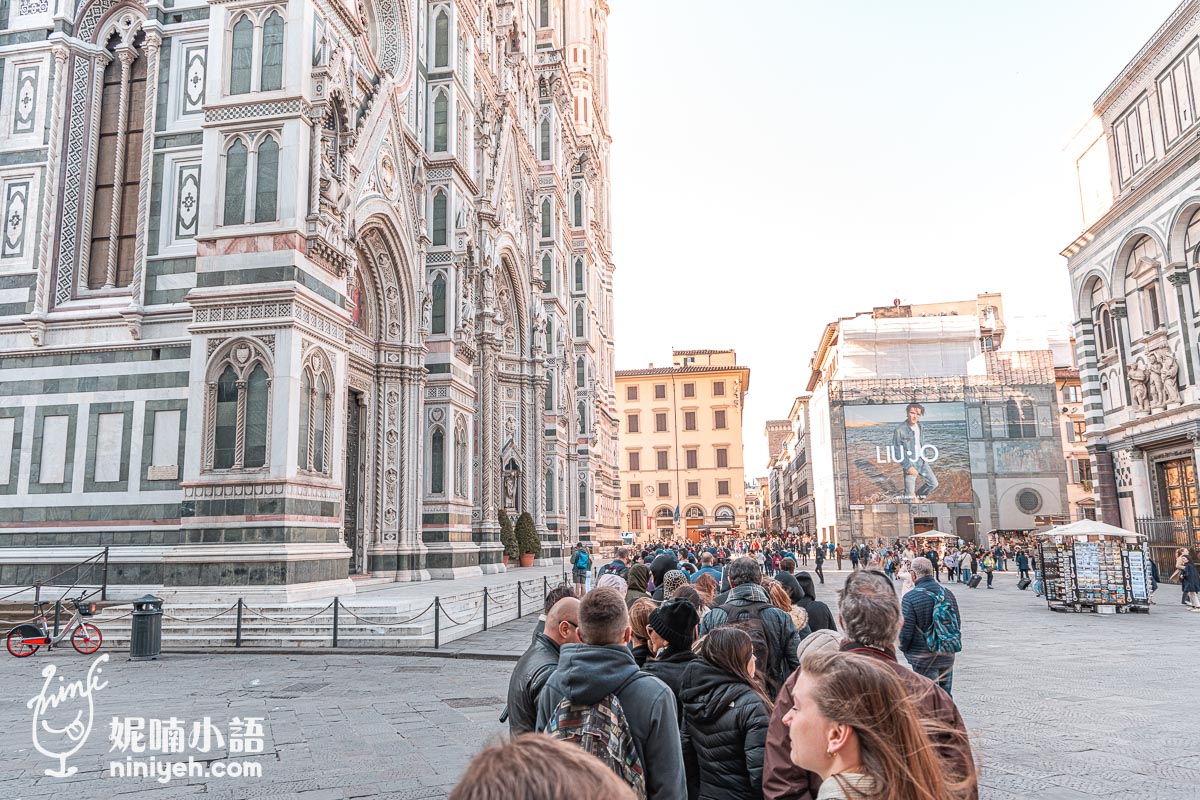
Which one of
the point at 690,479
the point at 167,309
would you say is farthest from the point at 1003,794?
the point at 690,479

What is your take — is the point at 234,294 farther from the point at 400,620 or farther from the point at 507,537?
the point at 507,537

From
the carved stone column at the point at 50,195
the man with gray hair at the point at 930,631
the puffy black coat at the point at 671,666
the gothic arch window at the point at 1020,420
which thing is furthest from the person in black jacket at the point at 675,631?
the gothic arch window at the point at 1020,420

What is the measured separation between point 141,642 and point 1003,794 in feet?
34.9

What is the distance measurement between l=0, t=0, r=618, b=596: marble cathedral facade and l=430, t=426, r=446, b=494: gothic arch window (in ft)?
0.20

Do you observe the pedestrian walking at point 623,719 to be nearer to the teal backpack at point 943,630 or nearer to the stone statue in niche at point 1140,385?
the teal backpack at point 943,630

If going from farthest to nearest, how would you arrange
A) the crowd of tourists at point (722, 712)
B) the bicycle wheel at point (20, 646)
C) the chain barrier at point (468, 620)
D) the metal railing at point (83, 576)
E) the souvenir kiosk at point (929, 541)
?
the souvenir kiosk at point (929, 541)
the metal railing at point (83, 576)
the chain barrier at point (468, 620)
the bicycle wheel at point (20, 646)
the crowd of tourists at point (722, 712)

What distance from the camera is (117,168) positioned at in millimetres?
17609

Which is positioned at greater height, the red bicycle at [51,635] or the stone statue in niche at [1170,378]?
the stone statue in niche at [1170,378]

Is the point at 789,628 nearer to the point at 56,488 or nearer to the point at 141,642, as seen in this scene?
the point at 141,642

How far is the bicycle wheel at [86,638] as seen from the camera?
12500 millimetres

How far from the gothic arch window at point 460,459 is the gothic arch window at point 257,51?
9864mm

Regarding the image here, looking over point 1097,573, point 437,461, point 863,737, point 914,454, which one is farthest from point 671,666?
point 914,454

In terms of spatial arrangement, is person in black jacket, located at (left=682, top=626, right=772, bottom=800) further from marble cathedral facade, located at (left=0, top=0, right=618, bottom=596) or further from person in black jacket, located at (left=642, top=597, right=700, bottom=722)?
marble cathedral facade, located at (left=0, top=0, right=618, bottom=596)

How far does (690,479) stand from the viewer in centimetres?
7800
